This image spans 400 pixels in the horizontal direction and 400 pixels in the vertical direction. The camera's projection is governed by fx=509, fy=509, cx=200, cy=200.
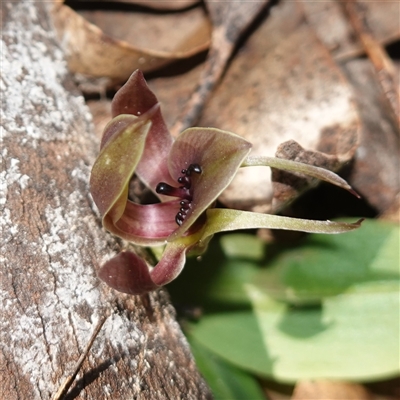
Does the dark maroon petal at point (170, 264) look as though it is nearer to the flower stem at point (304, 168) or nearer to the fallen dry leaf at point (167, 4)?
the flower stem at point (304, 168)

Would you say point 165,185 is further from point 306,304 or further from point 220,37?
point 220,37

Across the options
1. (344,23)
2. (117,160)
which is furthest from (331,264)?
(344,23)

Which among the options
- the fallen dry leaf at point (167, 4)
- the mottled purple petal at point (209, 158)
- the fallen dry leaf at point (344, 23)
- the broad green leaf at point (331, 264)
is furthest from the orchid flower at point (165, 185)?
the fallen dry leaf at point (344, 23)

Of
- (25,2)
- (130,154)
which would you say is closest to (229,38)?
(25,2)

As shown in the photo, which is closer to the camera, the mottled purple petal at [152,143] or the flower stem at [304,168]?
the flower stem at [304,168]

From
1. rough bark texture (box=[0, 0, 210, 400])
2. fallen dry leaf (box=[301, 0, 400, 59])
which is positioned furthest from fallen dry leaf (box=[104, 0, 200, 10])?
rough bark texture (box=[0, 0, 210, 400])

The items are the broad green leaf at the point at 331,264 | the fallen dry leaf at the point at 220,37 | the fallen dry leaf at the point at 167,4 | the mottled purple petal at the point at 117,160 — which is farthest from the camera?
the fallen dry leaf at the point at 167,4
